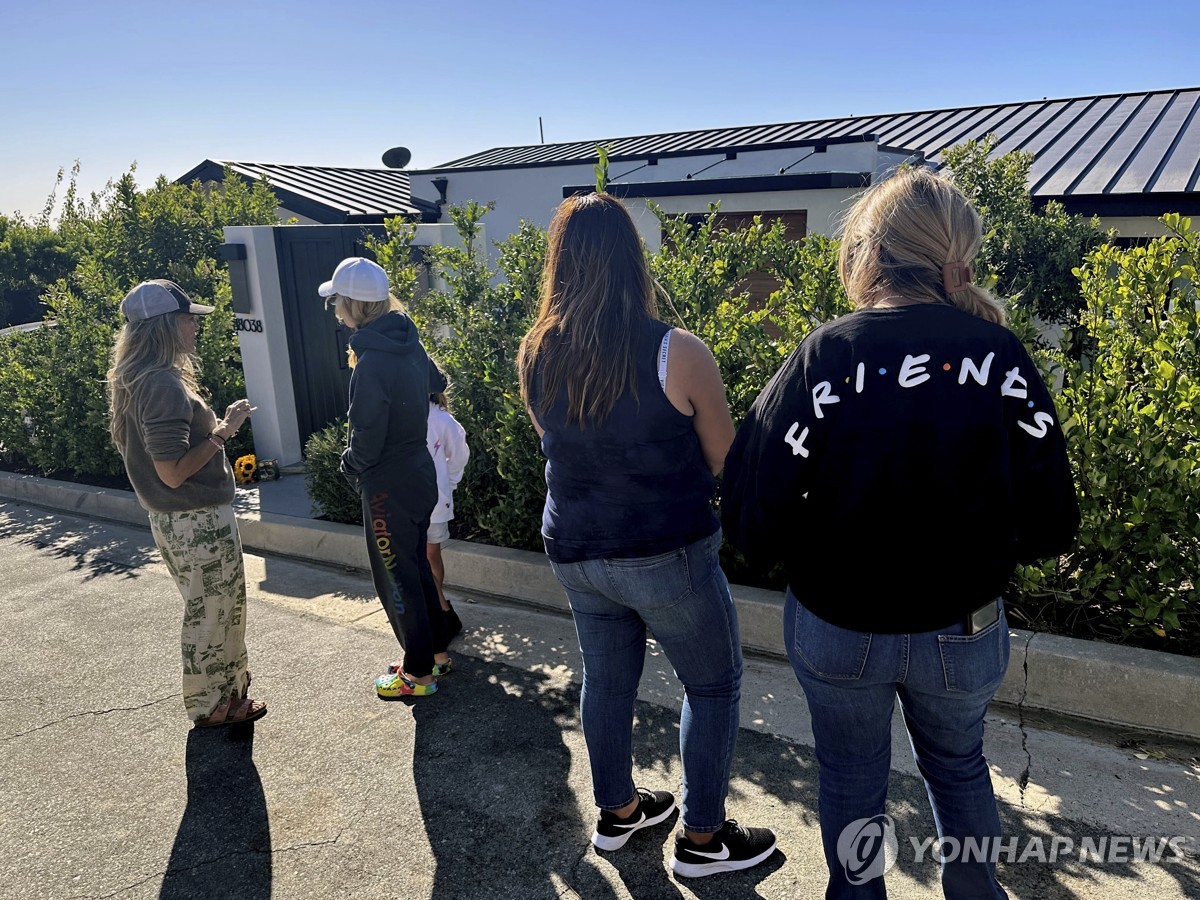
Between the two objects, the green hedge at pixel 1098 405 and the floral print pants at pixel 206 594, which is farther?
the floral print pants at pixel 206 594

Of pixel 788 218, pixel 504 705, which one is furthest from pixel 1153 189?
pixel 504 705

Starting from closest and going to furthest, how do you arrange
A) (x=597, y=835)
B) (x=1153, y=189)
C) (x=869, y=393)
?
(x=869, y=393), (x=597, y=835), (x=1153, y=189)

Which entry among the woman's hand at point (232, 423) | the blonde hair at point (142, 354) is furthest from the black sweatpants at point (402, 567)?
the blonde hair at point (142, 354)

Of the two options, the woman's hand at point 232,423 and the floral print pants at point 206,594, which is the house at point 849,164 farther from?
the floral print pants at point 206,594

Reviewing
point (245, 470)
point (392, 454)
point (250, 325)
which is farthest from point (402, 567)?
point (250, 325)

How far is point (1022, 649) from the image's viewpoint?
11.6 ft

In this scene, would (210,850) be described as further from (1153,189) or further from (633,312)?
(1153,189)

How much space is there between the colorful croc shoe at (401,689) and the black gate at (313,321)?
4880 mm

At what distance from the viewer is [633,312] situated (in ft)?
7.96

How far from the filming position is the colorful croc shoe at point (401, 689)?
3.96m

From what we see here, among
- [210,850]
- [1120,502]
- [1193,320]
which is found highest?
[1193,320]

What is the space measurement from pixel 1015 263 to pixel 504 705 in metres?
7.42

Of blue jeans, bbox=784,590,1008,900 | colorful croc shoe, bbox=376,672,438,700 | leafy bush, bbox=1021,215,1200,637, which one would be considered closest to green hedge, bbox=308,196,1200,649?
leafy bush, bbox=1021,215,1200,637

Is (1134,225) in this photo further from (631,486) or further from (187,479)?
(187,479)
